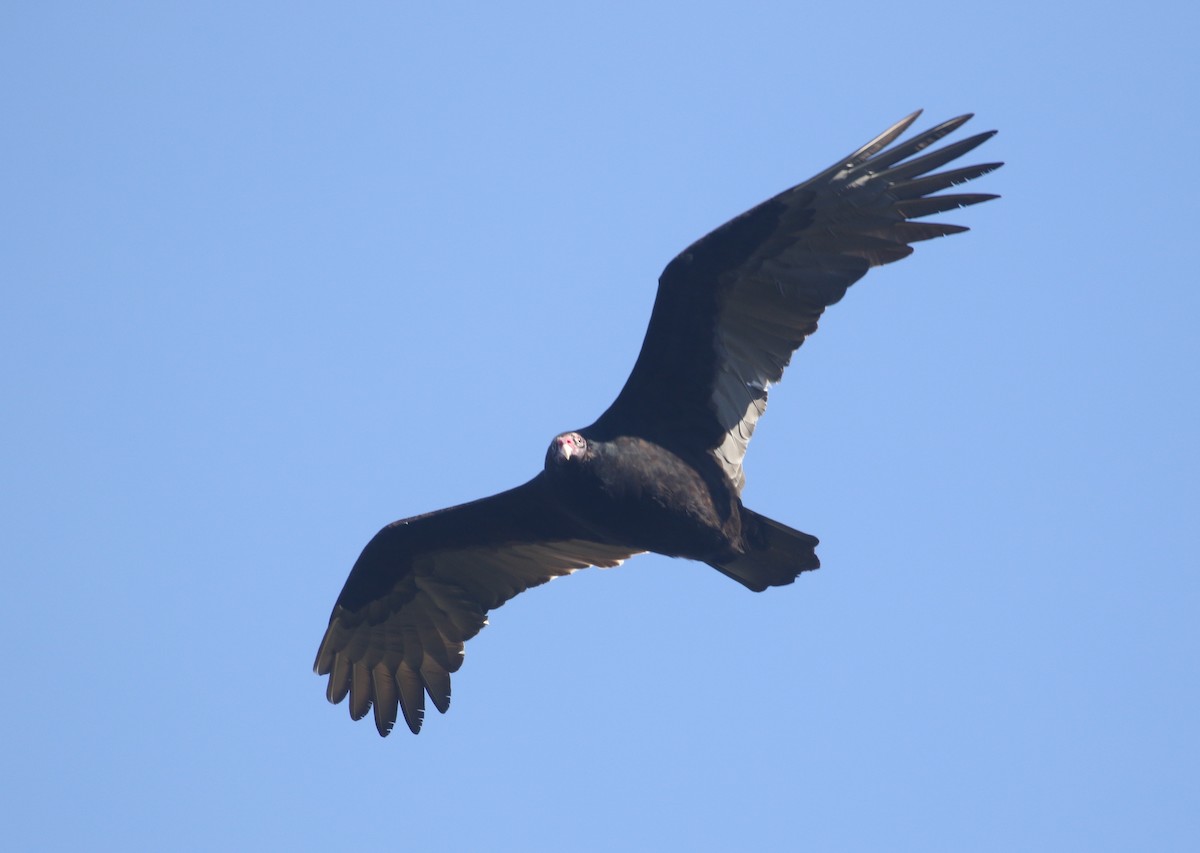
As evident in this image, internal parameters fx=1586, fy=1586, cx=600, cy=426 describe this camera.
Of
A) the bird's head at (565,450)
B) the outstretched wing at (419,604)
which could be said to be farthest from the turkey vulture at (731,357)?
the outstretched wing at (419,604)

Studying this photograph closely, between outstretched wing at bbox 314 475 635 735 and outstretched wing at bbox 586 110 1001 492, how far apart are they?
56.5 inches

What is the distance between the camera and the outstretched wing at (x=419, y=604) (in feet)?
33.4

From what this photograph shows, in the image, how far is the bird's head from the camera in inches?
341

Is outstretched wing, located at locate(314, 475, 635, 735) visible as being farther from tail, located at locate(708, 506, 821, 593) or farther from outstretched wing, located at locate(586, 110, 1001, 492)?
outstretched wing, located at locate(586, 110, 1001, 492)

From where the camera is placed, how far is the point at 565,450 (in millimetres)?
8664

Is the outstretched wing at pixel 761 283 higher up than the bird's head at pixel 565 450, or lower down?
higher up

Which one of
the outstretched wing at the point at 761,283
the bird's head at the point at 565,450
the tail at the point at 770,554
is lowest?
the tail at the point at 770,554

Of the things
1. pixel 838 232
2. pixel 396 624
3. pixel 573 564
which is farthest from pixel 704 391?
pixel 396 624

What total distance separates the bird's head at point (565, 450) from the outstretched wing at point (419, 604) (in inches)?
59.3

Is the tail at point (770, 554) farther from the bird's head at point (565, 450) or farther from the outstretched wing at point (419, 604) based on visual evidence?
the outstretched wing at point (419, 604)

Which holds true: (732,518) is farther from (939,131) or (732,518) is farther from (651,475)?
(939,131)

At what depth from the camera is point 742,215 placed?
8.66 metres

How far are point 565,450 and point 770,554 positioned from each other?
1406mm

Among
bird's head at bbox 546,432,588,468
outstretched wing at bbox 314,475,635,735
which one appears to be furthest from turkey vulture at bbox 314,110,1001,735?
outstretched wing at bbox 314,475,635,735
